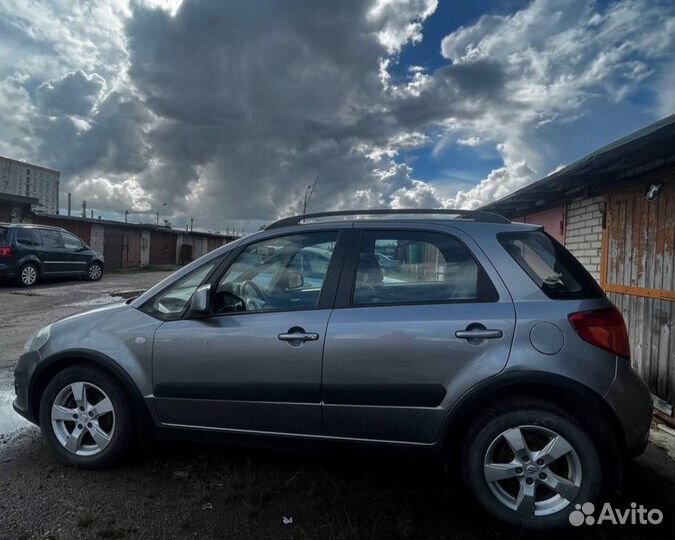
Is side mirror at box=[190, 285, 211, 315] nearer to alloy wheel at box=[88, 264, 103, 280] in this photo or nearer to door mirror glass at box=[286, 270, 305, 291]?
door mirror glass at box=[286, 270, 305, 291]

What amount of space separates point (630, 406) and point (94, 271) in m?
16.1

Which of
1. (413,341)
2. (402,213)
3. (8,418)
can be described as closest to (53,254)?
(8,418)

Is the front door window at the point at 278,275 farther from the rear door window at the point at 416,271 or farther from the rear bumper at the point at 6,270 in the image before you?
the rear bumper at the point at 6,270

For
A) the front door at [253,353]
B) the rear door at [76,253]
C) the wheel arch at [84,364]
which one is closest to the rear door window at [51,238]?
the rear door at [76,253]

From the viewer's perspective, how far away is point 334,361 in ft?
7.57

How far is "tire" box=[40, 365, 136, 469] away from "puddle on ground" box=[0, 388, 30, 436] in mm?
891

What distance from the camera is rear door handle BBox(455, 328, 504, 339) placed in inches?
84.3

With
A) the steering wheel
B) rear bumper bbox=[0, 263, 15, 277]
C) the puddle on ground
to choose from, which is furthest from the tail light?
rear bumper bbox=[0, 263, 15, 277]

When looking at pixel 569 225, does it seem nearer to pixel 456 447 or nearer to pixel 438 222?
pixel 438 222

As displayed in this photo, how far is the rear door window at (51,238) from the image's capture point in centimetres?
1220

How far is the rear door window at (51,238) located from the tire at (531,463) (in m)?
14.0

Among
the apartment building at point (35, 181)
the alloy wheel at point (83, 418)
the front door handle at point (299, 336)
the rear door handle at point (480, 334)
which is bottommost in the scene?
the alloy wheel at point (83, 418)

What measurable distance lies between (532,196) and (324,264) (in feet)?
15.7

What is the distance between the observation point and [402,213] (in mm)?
2684
